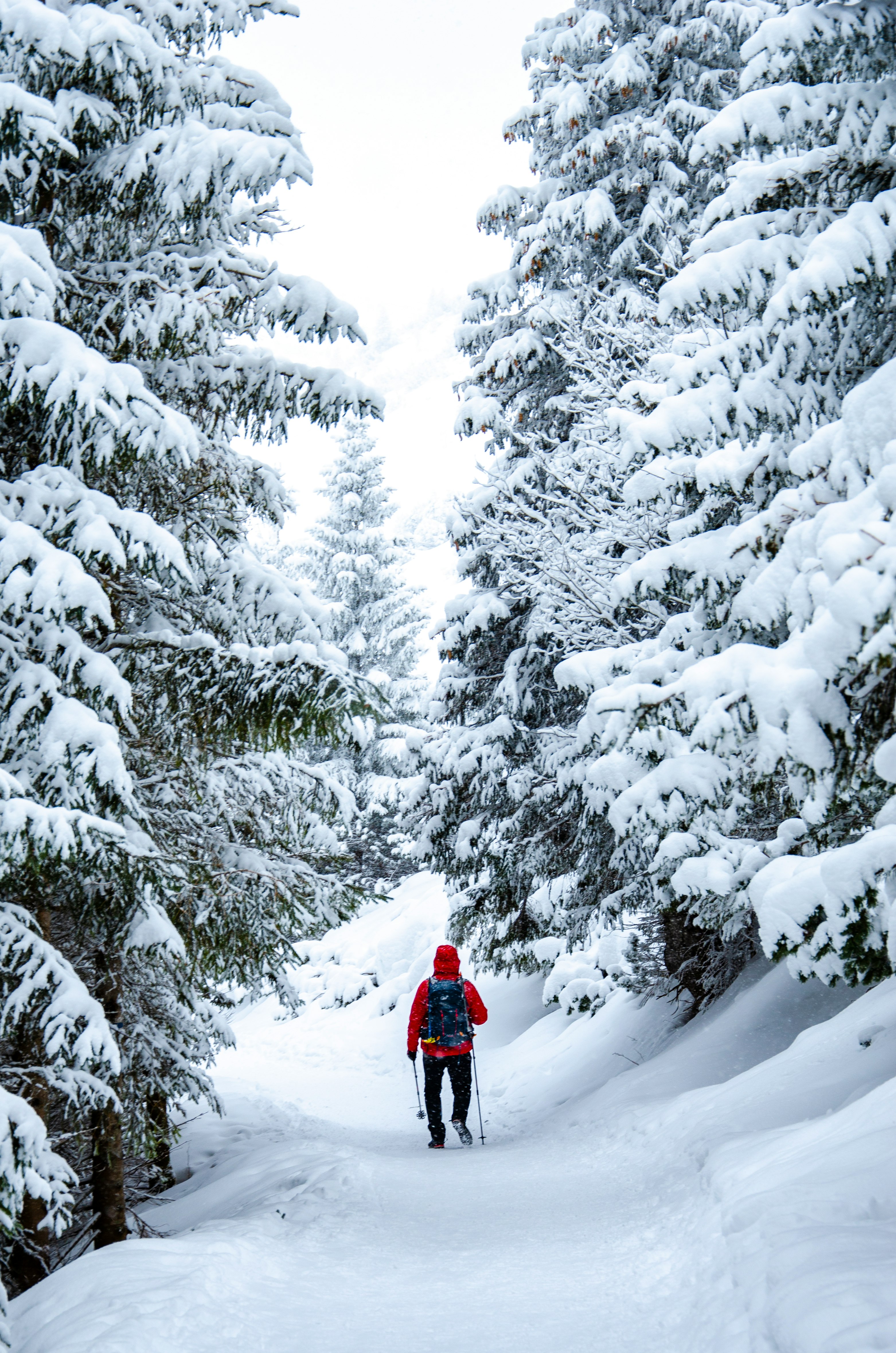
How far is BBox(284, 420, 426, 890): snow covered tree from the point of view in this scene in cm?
2428

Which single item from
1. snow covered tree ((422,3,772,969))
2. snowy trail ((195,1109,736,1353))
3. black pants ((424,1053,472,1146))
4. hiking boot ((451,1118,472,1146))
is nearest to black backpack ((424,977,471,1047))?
black pants ((424,1053,472,1146))

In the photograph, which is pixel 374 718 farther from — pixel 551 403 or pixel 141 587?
pixel 551 403

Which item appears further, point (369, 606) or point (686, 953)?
point (369, 606)

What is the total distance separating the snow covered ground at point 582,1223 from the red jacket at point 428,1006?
90cm

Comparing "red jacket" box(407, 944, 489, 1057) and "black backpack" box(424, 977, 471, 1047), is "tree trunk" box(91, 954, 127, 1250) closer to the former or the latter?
"red jacket" box(407, 944, 489, 1057)

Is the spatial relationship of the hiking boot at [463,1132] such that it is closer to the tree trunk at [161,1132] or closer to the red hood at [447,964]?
the red hood at [447,964]

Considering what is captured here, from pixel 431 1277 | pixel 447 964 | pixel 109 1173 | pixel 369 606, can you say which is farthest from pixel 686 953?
pixel 369 606

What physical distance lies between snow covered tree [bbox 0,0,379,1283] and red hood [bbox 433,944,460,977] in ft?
8.20

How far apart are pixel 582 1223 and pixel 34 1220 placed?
3.14 metres

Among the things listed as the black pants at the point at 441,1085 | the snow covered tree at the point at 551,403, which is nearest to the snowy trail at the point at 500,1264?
the black pants at the point at 441,1085

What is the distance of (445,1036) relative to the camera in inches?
353

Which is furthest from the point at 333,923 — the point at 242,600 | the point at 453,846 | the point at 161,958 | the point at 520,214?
the point at 520,214

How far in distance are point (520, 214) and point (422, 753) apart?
7067 mm

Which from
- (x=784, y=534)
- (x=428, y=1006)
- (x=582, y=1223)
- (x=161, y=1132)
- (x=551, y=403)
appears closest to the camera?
(x=784, y=534)
